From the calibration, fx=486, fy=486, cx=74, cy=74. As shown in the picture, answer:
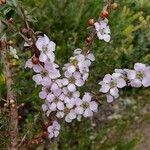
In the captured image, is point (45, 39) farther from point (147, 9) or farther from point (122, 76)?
point (147, 9)

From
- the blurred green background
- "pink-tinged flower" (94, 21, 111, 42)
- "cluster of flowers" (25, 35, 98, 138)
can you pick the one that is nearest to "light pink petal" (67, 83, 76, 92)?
"cluster of flowers" (25, 35, 98, 138)

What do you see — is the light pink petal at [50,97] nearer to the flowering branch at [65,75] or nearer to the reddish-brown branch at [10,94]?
the flowering branch at [65,75]

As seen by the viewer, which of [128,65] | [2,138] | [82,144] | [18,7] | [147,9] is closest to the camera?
[18,7]

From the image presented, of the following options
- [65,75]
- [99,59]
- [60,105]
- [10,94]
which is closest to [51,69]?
[65,75]

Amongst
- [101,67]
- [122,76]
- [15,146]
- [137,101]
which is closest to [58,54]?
[101,67]

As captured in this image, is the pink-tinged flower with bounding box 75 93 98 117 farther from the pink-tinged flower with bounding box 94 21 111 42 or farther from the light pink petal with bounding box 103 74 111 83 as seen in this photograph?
the pink-tinged flower with bounding box 94 21 111 42

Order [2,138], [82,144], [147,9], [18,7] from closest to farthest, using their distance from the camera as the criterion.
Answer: [18,7]
[2,138]
[82,144]
[147,9]
